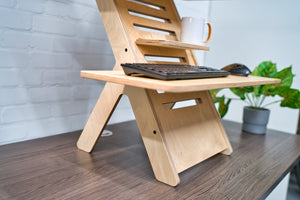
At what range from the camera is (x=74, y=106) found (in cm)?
117

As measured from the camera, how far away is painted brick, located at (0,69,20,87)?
92 centimetres

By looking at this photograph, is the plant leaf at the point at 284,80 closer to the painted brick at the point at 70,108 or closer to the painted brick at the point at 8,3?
the painted brick at the point at 70,108

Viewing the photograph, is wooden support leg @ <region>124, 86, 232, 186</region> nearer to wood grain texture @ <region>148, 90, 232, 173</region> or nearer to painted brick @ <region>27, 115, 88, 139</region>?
wood grain texture @ <region>148, 90, 232, 173</region>

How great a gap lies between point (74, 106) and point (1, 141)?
33 centimetres

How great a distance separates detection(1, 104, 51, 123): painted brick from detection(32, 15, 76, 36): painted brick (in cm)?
31

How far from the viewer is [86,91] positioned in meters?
1.21

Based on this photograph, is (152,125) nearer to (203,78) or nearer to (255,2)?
(203,78)

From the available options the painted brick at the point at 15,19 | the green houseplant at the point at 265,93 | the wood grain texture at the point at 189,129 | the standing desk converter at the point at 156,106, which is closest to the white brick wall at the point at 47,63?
the painted brick at the point at 15,19

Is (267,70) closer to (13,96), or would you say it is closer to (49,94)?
(49,94)

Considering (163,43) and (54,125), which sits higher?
(163,43)

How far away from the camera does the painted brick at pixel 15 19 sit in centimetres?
90

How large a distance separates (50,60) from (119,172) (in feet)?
1.87

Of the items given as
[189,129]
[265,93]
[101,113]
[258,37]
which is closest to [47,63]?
[101,113]

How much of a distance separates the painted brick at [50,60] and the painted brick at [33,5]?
0.17m
